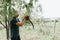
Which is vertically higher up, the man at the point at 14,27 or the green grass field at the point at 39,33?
the man at the point at 14,27

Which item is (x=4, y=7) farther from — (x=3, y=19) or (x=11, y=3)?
(x=3, y=19)

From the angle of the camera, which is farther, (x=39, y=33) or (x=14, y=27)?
(x=39, y=33)

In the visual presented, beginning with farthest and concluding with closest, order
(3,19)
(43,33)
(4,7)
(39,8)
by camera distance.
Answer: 1. (43,33)
2. (3,19)
3. (39,8)
4. (4,7)

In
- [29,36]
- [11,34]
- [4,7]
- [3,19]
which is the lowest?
[29,36]

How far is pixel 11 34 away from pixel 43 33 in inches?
140

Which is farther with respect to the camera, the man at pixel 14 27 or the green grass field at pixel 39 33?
the green grass field at pixel 39 33

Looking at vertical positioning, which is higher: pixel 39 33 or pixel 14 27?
pixel 14 27

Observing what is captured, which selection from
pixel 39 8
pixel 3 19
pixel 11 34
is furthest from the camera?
pixel 11 34

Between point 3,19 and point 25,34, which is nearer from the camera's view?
point 3,19

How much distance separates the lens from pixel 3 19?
373 centimetres

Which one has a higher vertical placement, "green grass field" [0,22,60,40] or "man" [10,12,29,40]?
"man" [10,12,29,40]

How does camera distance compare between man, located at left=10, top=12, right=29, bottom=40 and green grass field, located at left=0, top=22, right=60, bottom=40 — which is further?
green grass field, located at left=0, top=22, right=60, bottom=40

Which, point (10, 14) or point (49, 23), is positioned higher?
point (10, 14)

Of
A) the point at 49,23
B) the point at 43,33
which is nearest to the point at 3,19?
the point at 43,33
